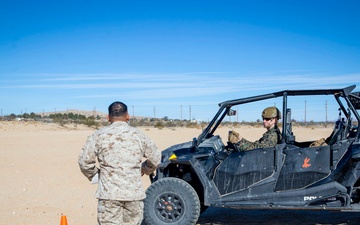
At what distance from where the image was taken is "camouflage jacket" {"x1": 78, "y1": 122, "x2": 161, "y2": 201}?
4457 millimetres

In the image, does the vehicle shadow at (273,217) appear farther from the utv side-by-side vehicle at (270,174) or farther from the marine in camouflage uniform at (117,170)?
the marine in camouflage uniform at (117,170)

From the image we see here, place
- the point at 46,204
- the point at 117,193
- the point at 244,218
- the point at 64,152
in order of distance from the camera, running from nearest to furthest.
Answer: the point at 117,193, the point at 244,218, the point at 46,204, the point at 64,152

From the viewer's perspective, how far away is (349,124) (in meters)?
6.73

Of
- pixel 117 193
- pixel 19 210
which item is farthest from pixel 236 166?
pixel 19 210

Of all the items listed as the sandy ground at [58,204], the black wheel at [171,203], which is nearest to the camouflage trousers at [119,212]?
the black wheel at [171,203]

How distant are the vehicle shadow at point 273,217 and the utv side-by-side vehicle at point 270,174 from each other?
107 centimetres

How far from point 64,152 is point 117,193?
16588mm

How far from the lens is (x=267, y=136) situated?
271 inches

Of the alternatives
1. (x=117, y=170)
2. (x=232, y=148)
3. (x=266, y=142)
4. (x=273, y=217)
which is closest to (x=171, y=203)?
(x=232, y=148)

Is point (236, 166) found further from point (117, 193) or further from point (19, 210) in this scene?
point (19, 210)

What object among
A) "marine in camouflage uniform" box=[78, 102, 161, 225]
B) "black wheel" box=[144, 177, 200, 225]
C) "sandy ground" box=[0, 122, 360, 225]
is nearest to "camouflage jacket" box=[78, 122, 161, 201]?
"marine in camouflage uniform" box=[78, 102, 161, 225]

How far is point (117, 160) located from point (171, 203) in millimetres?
2650

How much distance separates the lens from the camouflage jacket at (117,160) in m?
4.46

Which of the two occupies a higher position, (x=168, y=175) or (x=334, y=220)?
(x=168, y=175)
